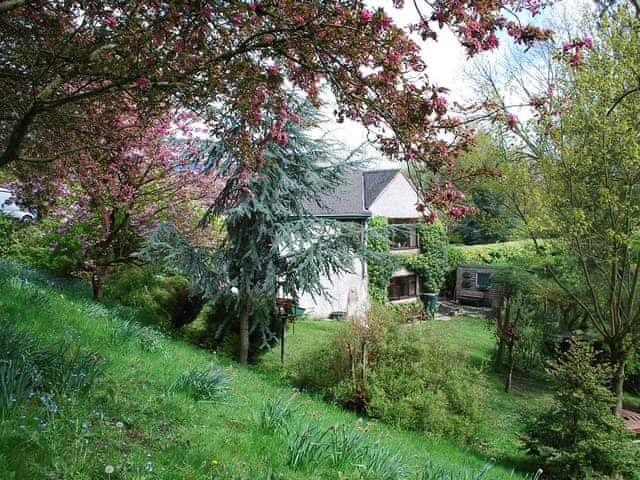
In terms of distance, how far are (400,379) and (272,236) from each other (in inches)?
188

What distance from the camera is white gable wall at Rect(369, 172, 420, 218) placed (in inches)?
852

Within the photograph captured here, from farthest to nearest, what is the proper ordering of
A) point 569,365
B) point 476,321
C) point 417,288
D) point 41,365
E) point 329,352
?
point 417,288 → point 476,321 → point 329,352 → point 569,365 → point 41,365

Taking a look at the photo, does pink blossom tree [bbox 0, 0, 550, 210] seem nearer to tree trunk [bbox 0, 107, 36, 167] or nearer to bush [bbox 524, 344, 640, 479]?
tree trunk [bbox 0, 107, 36, 167]

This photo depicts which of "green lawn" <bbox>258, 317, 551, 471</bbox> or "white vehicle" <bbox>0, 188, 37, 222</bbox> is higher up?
"white vehicle" <bbox>0, 188, 37, 222</bbox>

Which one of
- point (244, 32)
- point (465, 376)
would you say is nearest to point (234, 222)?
point (465, 376)

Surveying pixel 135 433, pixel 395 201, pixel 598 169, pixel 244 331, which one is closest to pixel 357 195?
pixel 395 201

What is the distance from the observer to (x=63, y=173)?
852 centimetres

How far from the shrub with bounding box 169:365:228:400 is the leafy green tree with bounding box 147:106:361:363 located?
5.45 m

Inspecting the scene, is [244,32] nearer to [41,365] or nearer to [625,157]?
[41,365]

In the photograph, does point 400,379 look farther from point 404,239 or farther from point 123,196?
point 404,239

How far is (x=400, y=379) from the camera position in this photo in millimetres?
7934

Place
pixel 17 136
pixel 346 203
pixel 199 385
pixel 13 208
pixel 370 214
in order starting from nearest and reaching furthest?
pixel 17 136
pixel 199 385
pixel 370 214
pixel 13 208
pixel 346 203

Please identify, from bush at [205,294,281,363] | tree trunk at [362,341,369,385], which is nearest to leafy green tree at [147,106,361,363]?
bush at [205,294,281,363]

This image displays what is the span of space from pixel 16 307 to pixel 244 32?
4.45 meters
